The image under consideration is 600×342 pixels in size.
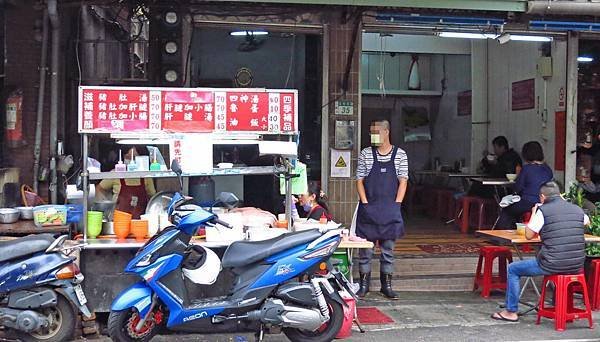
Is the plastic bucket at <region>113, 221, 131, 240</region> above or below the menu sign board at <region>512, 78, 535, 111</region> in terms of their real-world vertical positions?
below

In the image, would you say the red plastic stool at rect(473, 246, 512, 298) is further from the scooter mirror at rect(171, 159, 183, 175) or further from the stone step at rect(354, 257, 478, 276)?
the scooter mirror at rect(171, 159, 183, 175)

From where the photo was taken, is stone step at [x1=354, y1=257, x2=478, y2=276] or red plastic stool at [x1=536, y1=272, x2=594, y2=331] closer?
red plastic stool at [x1=536, y1=272, x2=594, y2=331]

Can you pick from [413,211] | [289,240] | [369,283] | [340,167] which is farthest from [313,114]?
[413,211]

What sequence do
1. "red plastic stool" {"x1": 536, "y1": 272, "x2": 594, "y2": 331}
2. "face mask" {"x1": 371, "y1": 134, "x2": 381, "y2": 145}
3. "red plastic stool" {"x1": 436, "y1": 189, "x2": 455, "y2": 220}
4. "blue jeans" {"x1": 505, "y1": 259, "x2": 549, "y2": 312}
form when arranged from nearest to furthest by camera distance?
"red plastic stool" {"x1": 536, "y1": 272, "x2": 594, "y2": 331}, "blue jeans" {"x1": 505, "y1": 259, "x2": 549, "y2": 312}, "face mask" {"x1": 371, "y1": 134, "x2": 381, "y2": 145}, "red plastic stool" {"x1": 436, "y1": 189, "x2": 455, "y2": 220}

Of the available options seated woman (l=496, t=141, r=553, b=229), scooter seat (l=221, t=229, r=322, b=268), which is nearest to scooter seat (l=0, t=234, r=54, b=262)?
scooter seat (l=221, t=229, r=322, b=268)

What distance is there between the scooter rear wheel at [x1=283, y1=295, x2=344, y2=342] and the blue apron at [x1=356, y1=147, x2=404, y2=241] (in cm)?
205

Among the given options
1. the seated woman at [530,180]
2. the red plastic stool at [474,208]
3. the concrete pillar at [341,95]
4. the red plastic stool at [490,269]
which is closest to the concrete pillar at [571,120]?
the seated woman at [530,180]

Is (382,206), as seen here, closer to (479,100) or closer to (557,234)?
(557,234)

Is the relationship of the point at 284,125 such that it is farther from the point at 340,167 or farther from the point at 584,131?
the point at 584,131

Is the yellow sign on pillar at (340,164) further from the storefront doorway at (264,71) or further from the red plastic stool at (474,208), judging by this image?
the red plastic stool at (474,208)

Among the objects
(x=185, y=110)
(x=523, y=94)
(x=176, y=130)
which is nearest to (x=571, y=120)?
(x=523, y=94)

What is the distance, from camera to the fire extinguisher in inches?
324

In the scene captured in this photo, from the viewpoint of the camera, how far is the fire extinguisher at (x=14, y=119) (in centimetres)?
822

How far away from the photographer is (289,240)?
5.71 metres
